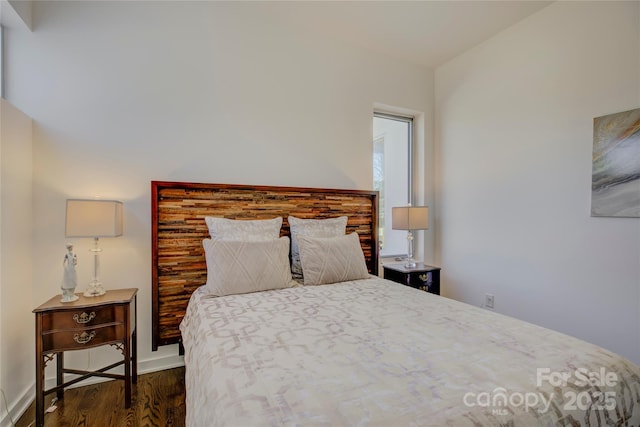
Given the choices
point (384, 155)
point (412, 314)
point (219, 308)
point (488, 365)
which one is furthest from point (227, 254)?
point (384, 155)

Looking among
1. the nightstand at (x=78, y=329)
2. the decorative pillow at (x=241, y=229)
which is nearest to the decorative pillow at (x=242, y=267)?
the decorative pillow at (x=241, y=229)

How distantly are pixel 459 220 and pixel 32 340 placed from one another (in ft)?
12.2

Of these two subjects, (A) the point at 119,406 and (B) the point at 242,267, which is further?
(B) the point at 242,267

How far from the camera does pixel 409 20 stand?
8.73 ft

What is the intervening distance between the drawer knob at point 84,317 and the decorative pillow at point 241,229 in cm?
83

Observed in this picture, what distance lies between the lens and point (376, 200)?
3.10m

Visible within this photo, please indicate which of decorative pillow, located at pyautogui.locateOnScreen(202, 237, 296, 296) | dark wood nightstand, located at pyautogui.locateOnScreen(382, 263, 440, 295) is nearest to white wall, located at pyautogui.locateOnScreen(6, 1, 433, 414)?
decorative pillow, located at pyautogui.locateOnScreen(202, 237, 296, 296)

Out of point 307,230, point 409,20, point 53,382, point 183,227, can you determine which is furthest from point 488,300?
point 53,382

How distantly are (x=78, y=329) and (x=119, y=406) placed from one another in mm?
545

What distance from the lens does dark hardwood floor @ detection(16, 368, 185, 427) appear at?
167 cm

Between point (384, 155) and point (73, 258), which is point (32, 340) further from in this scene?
point (384, 155)

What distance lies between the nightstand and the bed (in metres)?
0.40

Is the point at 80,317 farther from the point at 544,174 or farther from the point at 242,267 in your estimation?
the point at 544,174

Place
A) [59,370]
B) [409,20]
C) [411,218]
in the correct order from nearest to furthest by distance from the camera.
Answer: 1. [59,370]
2. [409,20]
3. [411,218]
